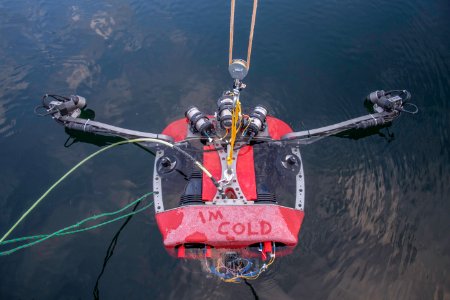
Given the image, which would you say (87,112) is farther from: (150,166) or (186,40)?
(186,40)

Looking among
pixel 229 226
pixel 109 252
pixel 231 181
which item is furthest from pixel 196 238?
pixel 109 252

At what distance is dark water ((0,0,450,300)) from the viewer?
7543 mm

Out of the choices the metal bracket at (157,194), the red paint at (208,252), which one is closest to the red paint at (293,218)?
the red paint at (208,252)

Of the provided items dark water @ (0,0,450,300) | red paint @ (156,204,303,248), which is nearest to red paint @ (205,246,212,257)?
red paint @ (156,204,303,248)

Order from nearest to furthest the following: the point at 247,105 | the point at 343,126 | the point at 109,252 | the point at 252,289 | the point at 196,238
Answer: the point at 196,238, the point at 252,289, the point at 109,252, the point at 343,126, the point at 247,105

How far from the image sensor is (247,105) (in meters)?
10.7

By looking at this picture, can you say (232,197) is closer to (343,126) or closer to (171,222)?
(171,222)

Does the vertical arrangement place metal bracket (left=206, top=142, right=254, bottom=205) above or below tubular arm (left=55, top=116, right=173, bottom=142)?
below

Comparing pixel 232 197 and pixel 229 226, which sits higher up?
pixel 232 197

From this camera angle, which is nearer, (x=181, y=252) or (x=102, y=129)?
(x=181, y=252)

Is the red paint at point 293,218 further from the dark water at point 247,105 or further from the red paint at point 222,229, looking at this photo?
the red paint at point 222,229

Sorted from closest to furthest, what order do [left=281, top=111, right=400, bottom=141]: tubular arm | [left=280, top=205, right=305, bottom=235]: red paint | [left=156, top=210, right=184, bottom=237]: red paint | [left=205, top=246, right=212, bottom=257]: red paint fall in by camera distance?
[left=205, top=246, right=212, bottom=257]: red paint < [left=156, top=210, right=184, bottom=237]: red paint < [left=280, top=205, right=305, bottom=235]: red paint < [left=281, top=111, right=400, bottom=141]: tubular arm

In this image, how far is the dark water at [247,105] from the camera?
7.54m

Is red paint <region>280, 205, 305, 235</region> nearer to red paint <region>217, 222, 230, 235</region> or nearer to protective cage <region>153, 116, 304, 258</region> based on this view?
protective cage <region>153, 116, 304, 258</region>
